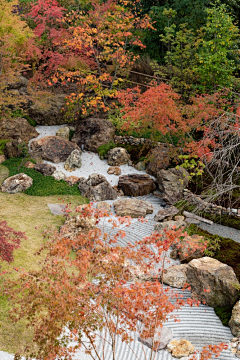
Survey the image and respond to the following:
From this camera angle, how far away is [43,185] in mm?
13438

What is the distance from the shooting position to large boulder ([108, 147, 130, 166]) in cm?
1514

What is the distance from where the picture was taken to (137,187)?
13.2 metres

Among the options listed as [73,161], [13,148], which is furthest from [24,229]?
[13,148]

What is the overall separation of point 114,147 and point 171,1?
955 cm

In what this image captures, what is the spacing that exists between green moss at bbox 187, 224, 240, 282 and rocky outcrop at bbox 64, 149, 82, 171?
21.7 ft

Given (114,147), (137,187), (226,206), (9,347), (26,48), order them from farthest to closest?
(26,48) < (114,147) < (137,187) < (226,206) < (9,347)

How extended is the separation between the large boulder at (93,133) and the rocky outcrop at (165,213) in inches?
226

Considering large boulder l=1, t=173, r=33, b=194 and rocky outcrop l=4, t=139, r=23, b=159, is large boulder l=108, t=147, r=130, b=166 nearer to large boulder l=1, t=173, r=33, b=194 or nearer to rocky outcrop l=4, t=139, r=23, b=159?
large boulder l=1, t=173, r=33, b=194

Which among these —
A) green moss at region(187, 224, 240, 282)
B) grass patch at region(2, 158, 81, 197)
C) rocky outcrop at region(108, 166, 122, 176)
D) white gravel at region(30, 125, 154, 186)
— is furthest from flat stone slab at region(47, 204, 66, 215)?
green moss at region(187, 224, 240, 282)

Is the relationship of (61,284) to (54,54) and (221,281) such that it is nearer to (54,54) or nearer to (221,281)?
(221,281)

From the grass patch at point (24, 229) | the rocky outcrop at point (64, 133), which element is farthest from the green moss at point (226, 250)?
the rocky outcrop at point (64, 133)

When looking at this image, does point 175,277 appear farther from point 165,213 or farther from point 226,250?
point 165,213

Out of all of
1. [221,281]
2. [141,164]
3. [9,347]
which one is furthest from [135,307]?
[141,164]

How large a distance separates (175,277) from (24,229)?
16.4 feet
